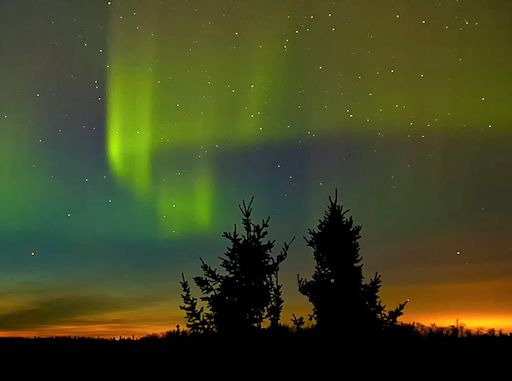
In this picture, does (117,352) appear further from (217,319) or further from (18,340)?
(18,340)

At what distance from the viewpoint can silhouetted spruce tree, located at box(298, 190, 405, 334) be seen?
72.9 feet

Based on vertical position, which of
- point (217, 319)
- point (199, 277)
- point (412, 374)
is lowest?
point (412, 374)

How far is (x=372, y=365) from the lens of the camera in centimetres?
1834

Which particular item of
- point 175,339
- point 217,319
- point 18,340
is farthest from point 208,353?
point 18,340

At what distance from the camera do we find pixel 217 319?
76.4 ft

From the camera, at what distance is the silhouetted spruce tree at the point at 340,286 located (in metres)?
22.2

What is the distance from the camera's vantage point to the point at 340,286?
889 inches

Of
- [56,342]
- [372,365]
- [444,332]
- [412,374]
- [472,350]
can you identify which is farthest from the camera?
[56,342]

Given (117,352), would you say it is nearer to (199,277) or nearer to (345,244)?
(199,277)

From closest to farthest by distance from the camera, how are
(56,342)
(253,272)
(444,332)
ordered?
(253,272), (444,332), (56,342)

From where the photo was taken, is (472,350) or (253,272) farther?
(253,272)

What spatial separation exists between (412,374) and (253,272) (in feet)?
24.7

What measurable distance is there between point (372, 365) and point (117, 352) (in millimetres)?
9981

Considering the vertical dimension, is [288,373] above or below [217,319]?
below
